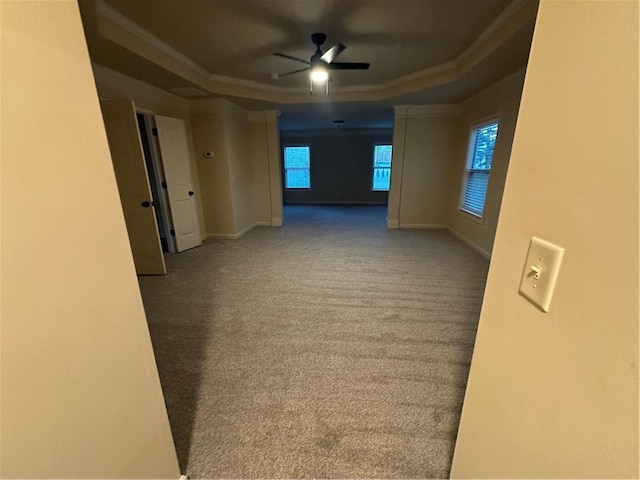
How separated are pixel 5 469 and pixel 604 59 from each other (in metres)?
1.26

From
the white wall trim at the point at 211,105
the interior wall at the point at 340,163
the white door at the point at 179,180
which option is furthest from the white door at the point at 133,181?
the interior wall at the point at 340,163

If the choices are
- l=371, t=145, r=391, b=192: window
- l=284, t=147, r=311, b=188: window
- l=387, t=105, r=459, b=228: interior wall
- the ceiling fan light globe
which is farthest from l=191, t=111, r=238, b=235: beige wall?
l=371, t=145, r=391, b=192: window

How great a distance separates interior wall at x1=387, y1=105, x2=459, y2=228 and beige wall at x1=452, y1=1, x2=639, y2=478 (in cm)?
494

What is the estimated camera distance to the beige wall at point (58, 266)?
1.66 ft

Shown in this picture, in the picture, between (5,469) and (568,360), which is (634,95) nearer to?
(568,360)

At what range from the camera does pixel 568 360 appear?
18.8 inches

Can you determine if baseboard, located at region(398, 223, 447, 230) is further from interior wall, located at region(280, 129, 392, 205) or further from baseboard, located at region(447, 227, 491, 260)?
interior wall, located at region(280, 129, 392, 205)

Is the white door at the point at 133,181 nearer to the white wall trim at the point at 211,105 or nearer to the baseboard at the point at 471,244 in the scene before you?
the white wall trim at the point at 211,105

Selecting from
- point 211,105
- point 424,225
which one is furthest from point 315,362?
point 424,225

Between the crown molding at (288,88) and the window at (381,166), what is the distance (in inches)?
165

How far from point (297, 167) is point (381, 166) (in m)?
2.76

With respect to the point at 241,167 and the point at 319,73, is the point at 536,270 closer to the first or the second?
the point at 319,73

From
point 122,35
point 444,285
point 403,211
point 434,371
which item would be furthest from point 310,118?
point 434,371

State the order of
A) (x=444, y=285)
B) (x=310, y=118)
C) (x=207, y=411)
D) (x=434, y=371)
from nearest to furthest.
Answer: (x=207, y=411)
(x=434, y=371)
(x=444, y=285)
(x=310, y=118)
